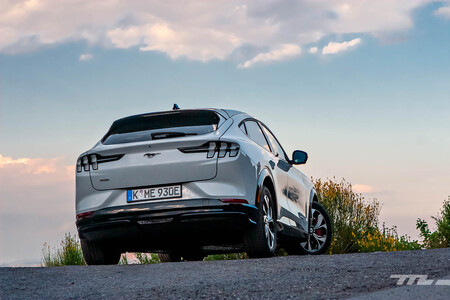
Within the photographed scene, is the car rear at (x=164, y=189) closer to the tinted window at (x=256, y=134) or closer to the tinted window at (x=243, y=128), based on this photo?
the tinted window at (x=243, y=128)

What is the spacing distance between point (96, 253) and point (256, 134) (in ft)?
8.57

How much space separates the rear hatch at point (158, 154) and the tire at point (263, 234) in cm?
78

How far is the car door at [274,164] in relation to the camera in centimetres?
911

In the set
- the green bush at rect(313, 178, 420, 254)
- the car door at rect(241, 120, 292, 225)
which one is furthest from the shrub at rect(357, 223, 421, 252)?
the car door at rect(241, 120, 292, 225)

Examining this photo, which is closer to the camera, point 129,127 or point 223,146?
point 223,146

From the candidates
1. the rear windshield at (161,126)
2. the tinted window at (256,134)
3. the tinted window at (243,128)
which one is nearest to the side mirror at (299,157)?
the tinted window at (256,134)

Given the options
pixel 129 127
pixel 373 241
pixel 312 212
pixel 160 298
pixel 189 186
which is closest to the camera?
pixel 160 298

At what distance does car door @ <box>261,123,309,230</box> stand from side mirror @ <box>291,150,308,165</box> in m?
0.12

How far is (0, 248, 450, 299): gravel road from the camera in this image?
554cm

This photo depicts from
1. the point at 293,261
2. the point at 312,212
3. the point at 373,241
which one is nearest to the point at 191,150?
the point at 293,261

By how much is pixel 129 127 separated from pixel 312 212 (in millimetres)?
4010

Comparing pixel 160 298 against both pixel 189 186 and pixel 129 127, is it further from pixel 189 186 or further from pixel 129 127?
pixel 129 127

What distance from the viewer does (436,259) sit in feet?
24.4

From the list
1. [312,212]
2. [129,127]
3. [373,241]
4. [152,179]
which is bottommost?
[373,241]
